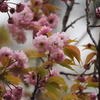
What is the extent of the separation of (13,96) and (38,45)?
0.19 meters

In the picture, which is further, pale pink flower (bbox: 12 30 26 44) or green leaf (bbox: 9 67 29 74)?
pale pink flower (bbox: 12 30 26 44)

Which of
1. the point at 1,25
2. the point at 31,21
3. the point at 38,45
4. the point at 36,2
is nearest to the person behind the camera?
the point at 38,45

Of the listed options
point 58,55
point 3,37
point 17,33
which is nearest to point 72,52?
point 58,55

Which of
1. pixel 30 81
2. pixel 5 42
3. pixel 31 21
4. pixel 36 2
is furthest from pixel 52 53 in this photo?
pixel 5 42

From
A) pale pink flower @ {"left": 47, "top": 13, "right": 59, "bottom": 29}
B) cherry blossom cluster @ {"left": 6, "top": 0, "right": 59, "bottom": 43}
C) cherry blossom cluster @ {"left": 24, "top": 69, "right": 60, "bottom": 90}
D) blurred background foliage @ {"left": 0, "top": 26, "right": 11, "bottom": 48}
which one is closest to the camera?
cherry blossom cluster @ {"left": 24, "top": 69, "right": 60, "bottom": 90}

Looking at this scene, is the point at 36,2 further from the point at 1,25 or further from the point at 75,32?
the point at 75,32

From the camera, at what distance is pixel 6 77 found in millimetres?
789

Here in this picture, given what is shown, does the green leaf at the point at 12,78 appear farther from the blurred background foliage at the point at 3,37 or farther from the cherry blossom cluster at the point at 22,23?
the blurred background foliage at the point at 3,37

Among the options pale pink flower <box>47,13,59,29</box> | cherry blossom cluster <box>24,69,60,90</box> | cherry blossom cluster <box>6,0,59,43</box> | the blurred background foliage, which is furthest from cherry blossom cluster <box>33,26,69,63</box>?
the blurred background foliage

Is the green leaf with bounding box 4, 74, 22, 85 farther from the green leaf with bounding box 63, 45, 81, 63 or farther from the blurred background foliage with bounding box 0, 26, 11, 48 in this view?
the blurred background foliage with bounding box 0, 26, 11, 48

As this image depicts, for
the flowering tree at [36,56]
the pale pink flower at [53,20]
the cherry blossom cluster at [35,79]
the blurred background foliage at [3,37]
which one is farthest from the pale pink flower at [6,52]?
the blurred background foliage at [3,37]

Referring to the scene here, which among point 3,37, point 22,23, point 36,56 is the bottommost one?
Result: point 3,37

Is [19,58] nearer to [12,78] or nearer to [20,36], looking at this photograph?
[12,78]

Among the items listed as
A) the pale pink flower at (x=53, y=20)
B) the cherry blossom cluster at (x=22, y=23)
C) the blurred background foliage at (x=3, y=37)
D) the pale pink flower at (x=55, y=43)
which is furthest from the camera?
the blurred background foliage at (x=3, y=37)
